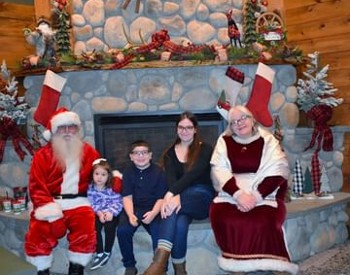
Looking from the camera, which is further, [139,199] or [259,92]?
[259,92]

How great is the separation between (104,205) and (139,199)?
8.5 inches

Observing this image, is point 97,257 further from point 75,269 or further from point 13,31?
point 13,31

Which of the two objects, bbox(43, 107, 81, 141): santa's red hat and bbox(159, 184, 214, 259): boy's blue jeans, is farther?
bbox(43, 107, 81, 141): santa's red hat

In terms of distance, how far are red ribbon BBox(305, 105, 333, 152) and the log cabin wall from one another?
178 mm

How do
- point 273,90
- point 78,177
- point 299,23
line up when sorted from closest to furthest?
point 78,177 < point 273,90 < point 299,23

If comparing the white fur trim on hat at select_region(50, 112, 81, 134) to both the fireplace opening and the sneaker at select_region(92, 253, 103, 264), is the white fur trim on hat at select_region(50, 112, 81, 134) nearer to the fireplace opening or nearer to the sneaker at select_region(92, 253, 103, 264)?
the fireplace opening

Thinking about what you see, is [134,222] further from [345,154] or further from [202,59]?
[345,154]

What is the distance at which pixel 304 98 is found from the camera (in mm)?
3584

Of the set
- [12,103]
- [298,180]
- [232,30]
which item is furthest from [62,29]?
[298,180]

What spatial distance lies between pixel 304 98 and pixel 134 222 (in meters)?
1.68

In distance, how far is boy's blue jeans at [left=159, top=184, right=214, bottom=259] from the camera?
8.68 ft

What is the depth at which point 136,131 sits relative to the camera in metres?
3.58

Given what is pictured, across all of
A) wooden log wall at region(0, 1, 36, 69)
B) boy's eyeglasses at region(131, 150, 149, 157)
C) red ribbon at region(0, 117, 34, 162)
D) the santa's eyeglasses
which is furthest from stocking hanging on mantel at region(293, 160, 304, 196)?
wooden log wall at region(0, 1, 36, 69)

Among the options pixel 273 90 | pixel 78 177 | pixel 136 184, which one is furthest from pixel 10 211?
pixel 273 90
